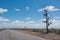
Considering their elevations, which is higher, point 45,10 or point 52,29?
point 45,10

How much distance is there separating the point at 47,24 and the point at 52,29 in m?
12.3

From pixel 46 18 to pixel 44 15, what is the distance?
0.92 meters

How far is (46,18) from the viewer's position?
38.9 metres

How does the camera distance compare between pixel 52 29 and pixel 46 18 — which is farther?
pixel 52 29

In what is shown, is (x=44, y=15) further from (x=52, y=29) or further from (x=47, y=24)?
(x=52, y=29)

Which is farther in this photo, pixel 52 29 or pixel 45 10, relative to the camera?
pixel 52 29

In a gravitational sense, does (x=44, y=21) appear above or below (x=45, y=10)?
below

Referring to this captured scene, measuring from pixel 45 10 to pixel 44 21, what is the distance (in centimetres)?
283

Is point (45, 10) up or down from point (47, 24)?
up

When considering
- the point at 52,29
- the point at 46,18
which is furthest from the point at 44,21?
the point at 52,29

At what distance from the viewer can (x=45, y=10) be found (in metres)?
38.8

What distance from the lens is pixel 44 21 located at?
38.5 m

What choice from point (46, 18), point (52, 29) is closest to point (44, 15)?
point (46, 18)

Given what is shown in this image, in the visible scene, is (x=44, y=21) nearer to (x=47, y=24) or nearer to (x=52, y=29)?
(x=47, y=24)
